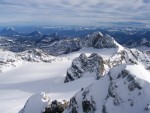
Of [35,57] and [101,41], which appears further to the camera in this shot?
[35,57]

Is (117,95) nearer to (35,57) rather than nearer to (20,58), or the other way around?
(20,58)

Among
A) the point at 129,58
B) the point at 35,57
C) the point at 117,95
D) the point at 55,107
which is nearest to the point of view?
the point at 117,95

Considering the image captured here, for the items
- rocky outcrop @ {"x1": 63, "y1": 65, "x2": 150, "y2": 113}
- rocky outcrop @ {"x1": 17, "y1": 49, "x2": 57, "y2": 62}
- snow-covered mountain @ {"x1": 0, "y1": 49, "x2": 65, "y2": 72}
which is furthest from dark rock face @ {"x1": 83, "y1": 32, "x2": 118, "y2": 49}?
rocky outcrop @ {"x1": 63, "y1": 65, "x2": 150, "y2": 113}

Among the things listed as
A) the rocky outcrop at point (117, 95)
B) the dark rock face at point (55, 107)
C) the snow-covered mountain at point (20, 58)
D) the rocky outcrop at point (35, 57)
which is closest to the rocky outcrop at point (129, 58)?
the dark rock face at point (55, 107)

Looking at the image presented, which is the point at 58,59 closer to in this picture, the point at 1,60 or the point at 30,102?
the point at 1,60

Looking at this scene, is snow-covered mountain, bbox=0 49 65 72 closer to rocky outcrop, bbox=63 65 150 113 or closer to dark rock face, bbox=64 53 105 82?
dark rock face, bbox=64 53 105 82

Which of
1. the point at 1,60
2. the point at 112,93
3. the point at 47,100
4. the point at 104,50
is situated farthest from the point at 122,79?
the point at 1,60

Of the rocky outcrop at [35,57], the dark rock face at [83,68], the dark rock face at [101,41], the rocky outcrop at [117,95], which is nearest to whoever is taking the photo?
the rocky outcrop at [117,95]

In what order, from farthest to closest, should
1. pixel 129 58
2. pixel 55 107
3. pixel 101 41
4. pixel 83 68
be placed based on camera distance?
pixel 101 41, pixel 83 68, pixel 129 58, pixel 55 107

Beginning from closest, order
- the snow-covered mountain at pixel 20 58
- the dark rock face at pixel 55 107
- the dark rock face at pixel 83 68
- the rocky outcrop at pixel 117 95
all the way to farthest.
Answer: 1. the rocky outcrop at pixel 117 95
2. the dark rock face at pixel 55 107
3. the dark rock face at pixel 83 68
4. the snow-covered mountain at pixel 20 58

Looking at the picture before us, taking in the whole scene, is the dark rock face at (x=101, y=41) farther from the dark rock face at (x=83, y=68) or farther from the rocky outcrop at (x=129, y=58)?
the dark rock face at (x=83, y=68)

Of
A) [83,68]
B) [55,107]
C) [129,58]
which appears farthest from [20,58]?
[55,107]
